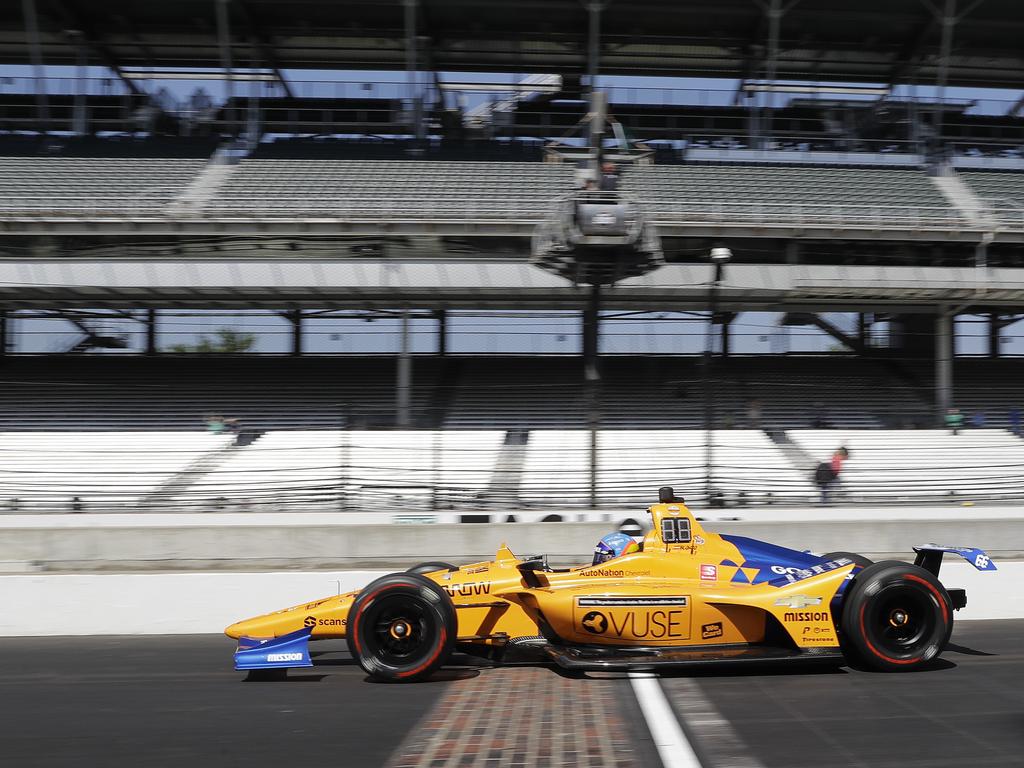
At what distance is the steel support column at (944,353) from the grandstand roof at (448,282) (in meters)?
1.11

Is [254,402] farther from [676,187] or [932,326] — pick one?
[932,326]

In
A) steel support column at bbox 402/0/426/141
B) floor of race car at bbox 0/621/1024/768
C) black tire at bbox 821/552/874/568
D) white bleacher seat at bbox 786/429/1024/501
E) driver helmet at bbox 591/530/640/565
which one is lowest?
floor of race car at bbox 0/621/1024/768

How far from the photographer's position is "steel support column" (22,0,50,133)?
25625 mm

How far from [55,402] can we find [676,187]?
51.9 feet

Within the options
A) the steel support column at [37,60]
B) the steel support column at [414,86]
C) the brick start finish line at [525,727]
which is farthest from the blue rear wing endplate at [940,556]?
the steel support column at [37,60]

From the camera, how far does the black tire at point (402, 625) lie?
20.9ft

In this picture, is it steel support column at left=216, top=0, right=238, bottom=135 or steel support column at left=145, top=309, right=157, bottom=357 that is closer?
steel support column at left=145, top=309, right=157, bottom=357

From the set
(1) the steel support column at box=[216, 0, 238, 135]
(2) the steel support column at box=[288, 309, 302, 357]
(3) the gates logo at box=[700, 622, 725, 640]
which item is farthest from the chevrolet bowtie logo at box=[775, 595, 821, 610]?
(1) the steel support column at box=[216, 0, 238, 135]

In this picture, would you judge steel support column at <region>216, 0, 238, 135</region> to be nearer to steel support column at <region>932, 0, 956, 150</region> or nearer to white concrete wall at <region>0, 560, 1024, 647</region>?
steel support column at <region>932, 0, 956, 150</region>

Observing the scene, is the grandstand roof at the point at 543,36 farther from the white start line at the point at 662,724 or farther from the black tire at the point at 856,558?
Answer: the white start line at the point at 662,724

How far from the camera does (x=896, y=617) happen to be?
652cm

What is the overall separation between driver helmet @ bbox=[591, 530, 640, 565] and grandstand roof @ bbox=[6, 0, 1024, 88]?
21792 mm

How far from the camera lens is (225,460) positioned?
16.3 meters

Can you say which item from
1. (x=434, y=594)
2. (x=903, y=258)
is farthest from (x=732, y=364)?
(x=434, y=594)
